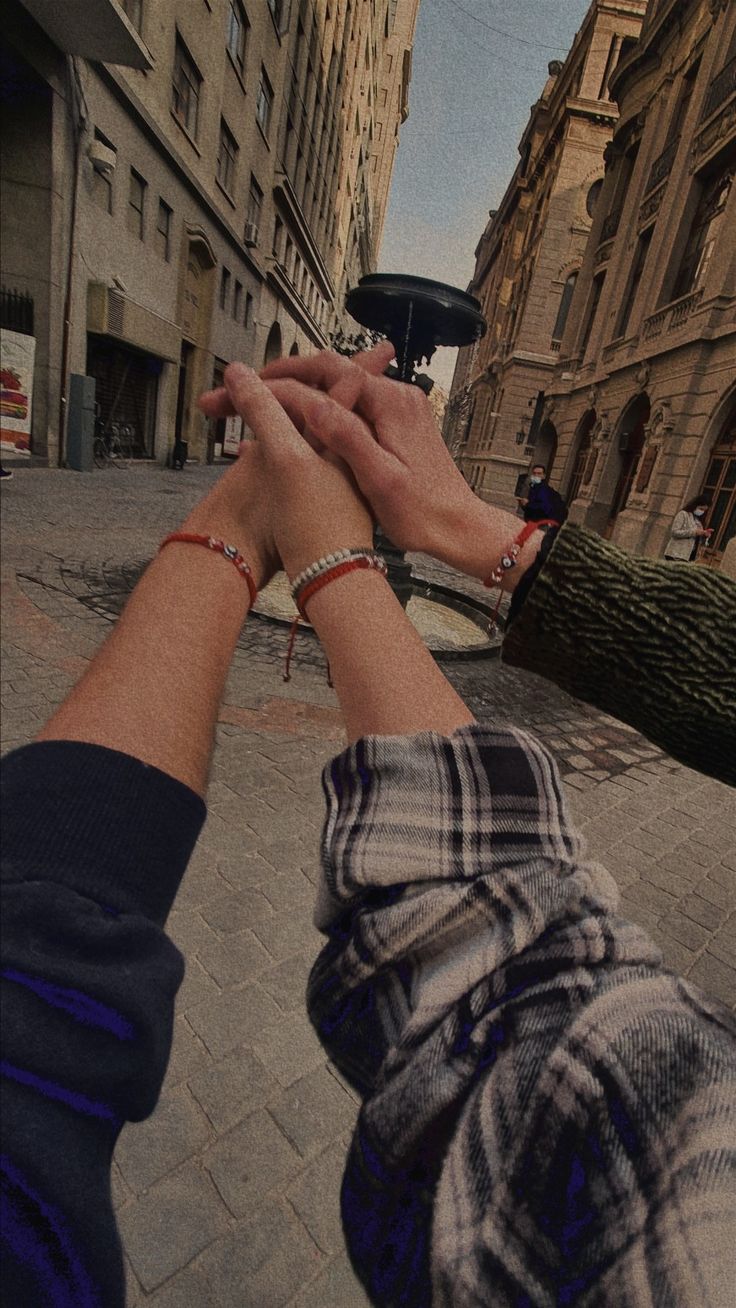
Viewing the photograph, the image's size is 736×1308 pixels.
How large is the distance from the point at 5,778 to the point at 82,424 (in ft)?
47.2

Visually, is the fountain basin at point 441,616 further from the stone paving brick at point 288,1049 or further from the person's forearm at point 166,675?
the person's forearm at point 166,675

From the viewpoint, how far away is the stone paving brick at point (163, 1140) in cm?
168

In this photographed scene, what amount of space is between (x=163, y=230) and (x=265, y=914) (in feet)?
62.8

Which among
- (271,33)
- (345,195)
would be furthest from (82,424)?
(345,195)

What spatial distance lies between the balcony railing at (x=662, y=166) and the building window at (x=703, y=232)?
2.44m

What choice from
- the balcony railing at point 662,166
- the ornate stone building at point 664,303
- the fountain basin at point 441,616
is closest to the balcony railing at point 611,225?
the ornate stone building at point 664,303

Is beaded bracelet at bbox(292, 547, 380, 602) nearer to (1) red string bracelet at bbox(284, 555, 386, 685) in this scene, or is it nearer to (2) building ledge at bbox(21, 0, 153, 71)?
(1) red string bracelet at bbox(284, 555, 386, 685)

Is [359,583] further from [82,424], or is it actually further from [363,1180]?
[82,424]

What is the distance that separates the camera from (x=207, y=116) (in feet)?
56.4

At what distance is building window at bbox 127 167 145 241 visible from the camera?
1406 centimetres

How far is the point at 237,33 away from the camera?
18.7 m

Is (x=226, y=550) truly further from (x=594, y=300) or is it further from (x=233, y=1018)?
(x=594, y=300)

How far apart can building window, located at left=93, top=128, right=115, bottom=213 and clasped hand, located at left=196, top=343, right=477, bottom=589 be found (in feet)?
50.5

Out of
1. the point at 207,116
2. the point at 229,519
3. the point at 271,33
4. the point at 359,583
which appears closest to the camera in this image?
the point at 359,583
